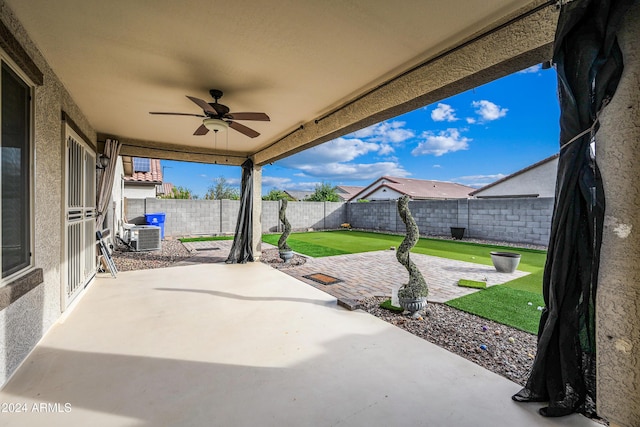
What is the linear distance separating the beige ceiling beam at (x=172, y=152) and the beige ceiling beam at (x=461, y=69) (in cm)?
403

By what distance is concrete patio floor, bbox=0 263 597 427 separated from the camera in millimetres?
1829

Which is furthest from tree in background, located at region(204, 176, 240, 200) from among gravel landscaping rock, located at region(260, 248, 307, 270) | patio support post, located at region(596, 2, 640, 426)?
patio support post, located at region(596, 2, 640, 426)

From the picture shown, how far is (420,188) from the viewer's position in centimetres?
2441

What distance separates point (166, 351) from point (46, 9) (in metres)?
2.91

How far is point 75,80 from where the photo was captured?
3303mm

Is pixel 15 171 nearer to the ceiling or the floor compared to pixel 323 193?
nearer to the floor

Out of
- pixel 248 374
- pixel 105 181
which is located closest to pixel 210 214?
pixel 105 181

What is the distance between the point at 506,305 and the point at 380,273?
91.2 inches

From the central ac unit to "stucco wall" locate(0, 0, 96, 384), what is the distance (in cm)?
505

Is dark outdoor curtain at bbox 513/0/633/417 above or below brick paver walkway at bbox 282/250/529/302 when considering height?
above

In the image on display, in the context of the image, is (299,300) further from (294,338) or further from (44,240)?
(44,240)

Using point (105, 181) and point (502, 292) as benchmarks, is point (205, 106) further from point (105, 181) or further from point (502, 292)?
point (502, 292)

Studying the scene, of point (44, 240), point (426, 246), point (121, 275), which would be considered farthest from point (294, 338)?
point (426, 246)

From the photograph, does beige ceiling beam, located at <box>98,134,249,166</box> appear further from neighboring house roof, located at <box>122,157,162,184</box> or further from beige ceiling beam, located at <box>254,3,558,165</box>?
neighboring house roof, located at <box>122,157,162,184</box>
